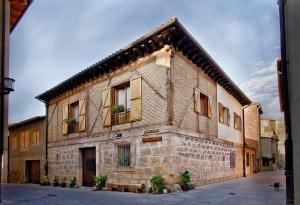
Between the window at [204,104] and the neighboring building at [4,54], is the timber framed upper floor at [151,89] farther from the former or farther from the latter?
the neighboring building at [4,54]

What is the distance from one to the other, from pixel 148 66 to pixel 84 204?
5584 millimetres

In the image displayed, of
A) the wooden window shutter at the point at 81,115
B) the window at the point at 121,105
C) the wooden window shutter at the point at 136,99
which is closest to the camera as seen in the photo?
the wooden window shutter at the point at 136,99

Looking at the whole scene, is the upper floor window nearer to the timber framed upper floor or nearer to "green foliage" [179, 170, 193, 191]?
the timber framed upper floor

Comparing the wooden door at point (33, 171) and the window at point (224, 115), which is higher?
the window at point (224, 115)

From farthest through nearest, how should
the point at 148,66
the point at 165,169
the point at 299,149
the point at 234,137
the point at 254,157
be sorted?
the point at 254,157
the point at 234,137
the point at 148,66
the point at 165,169
the point at 299,149

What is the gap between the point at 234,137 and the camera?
1883 centimetres

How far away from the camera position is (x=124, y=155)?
12.5 meters

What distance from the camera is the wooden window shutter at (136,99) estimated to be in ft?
38.9

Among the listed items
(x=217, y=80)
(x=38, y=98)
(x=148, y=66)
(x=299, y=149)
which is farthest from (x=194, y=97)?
(x=38, y=98)

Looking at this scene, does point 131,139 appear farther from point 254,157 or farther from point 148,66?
point 254,157

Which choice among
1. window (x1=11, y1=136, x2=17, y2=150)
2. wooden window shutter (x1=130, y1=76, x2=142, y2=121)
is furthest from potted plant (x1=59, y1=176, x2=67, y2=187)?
window (x1=11, y1=136, x2=17, y2=150)

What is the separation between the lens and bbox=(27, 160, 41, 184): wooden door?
19656mm

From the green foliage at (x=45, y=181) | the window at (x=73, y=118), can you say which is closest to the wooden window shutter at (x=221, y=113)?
the window at (x=73, y=118)

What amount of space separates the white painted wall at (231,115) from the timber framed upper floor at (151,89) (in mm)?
203
